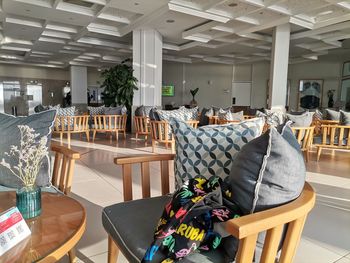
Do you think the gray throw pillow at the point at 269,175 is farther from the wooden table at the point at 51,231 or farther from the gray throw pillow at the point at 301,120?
the gray throw pillow at the point at 301,120

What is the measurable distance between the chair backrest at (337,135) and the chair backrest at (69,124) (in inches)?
188

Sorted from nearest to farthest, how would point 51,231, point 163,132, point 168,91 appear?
1. point 51,231
2. point 163,132
3. point 168,91

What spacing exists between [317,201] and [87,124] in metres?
4.99

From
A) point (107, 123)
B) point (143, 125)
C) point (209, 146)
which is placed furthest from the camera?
point (107, 123)

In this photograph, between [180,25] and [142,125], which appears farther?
[180,25]

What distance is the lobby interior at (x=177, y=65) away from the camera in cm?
269

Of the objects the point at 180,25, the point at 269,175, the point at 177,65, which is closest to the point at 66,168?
the point at 269,175

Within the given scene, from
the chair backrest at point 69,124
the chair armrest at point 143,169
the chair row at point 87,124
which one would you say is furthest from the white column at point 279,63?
the chair armrest at point 143,169

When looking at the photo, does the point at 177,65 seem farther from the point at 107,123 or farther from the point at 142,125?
the point at 142,125

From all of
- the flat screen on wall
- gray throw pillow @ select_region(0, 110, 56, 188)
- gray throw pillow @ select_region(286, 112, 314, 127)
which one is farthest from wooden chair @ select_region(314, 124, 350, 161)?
the flat screen on wall

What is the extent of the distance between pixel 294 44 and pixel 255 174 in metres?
9.72

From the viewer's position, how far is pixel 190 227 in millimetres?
950

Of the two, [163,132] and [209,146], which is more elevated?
[209,146]

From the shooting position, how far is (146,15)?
6699 millimetres
